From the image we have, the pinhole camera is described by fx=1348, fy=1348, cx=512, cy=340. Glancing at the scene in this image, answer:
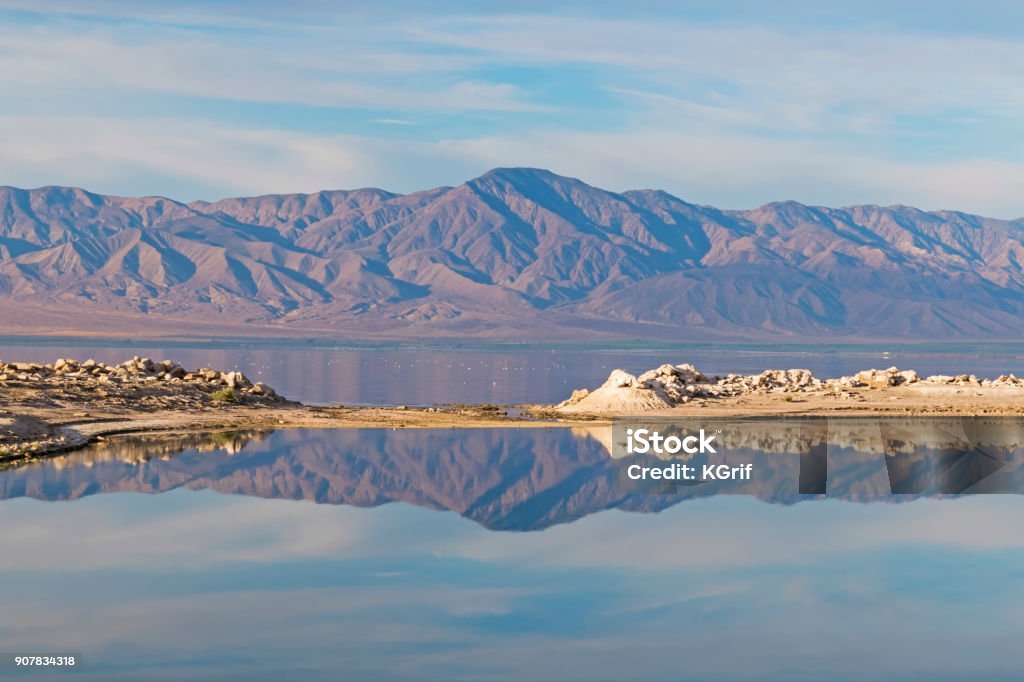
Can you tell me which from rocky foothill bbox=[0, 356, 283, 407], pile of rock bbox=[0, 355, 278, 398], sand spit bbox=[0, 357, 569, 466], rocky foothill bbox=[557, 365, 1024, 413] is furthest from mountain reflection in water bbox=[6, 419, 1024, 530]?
pile of rock bbox=[0, 355, 278, 398]

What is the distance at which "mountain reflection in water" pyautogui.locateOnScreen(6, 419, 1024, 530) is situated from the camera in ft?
77.4

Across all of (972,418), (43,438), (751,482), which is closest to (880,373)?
(972,418)

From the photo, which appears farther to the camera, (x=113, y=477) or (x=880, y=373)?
(x=880, y=373)

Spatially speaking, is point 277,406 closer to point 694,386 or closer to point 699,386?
point 694,386

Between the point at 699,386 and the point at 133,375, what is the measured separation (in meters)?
20.5

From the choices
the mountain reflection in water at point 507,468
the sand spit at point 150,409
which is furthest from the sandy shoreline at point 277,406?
the mountain reflection in water at point 507,468

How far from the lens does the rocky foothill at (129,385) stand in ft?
133

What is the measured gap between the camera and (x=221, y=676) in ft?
40.0

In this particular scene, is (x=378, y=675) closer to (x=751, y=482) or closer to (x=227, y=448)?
(x=751, y=482)

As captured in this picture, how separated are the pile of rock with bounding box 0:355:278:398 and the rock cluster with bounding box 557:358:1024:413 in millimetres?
11042

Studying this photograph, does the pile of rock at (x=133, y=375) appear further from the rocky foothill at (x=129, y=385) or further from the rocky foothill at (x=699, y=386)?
the rocky foothill at (x=699, y=386)

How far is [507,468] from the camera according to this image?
28.3m

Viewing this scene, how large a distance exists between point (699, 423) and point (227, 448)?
600 inches

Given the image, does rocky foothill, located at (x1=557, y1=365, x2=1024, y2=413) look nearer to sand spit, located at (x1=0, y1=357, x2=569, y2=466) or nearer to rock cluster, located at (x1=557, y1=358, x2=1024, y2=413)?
rock cluster, located at (x1=557, y1=358, x2=1024, y2=413)
